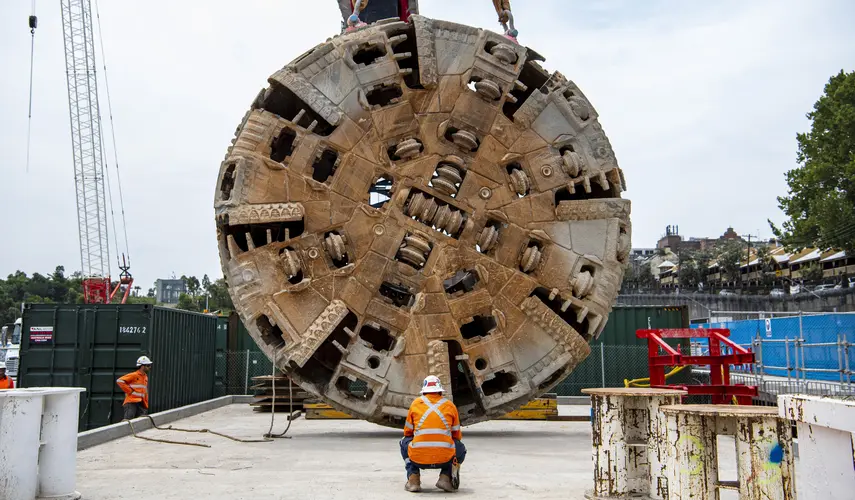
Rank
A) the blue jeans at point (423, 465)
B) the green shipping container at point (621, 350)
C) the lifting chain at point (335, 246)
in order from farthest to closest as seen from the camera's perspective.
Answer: the green shipping container at point (621, 350) → the lifting chain at point (335, 246) → the blue jeans at point (423, 465)

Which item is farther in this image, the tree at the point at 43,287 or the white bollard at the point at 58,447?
the tree at the point at 43,287

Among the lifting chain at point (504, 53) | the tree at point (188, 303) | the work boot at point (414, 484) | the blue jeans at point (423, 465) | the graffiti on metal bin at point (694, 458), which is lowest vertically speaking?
the work boot at point (414, 484)

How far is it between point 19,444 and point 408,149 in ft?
23.6

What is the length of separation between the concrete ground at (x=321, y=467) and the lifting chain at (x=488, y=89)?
601 cm

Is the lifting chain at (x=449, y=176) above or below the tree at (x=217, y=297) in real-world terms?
below

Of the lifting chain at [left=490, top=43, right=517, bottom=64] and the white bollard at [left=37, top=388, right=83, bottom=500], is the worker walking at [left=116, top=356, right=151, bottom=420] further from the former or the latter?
the lifting chain at [left=490, top=43, right=517, bottom=64]

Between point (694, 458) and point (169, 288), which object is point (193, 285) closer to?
point (169, 288)

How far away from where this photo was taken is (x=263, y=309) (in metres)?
11.5

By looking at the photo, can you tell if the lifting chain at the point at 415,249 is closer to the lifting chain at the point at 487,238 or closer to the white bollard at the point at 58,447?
the lifting chain at the point at 487,238

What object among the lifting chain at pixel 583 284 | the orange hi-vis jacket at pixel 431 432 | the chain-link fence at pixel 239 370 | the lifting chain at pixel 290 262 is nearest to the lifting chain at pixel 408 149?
the lifting chain at pixel 290 262

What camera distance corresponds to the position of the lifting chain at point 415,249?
39.0ft

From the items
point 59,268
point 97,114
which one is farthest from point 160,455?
point 59,268

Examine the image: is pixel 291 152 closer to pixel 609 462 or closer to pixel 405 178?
pixel 405 178

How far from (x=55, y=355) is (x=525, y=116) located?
1177 centimetres
